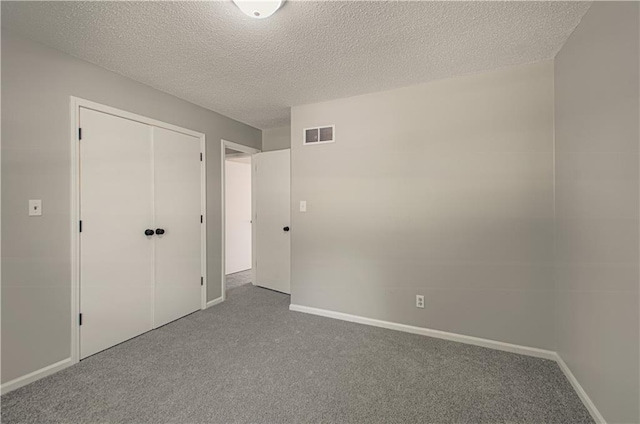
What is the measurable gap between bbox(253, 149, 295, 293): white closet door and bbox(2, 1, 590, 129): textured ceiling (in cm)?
140

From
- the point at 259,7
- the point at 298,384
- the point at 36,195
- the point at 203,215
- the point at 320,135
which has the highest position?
the point at 259,7

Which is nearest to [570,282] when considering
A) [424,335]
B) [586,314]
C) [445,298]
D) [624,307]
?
[586,314]

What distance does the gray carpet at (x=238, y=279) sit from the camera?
4.16 meters

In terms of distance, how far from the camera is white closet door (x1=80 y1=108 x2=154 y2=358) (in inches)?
84.7

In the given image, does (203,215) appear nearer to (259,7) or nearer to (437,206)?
(259,7)

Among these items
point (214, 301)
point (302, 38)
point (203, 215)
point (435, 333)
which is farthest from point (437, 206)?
point (214, 301)

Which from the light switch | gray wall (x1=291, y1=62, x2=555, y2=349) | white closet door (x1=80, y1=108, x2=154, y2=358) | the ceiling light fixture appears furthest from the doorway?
the ceiling light fixture

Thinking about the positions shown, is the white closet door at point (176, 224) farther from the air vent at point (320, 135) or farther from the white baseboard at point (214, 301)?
the air vent at point (320, 135)

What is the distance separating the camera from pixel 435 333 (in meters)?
2.49

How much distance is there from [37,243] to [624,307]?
361 centimetres

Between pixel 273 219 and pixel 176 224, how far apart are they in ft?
4.46

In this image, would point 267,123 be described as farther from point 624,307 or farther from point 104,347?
point 624,307

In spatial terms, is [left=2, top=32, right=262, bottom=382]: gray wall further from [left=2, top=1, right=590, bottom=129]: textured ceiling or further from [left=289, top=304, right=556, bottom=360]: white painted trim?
[left=289, top=304, right=556, bottom=360]: white painted trim

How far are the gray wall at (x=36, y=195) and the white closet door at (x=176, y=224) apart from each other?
710 millimetres
